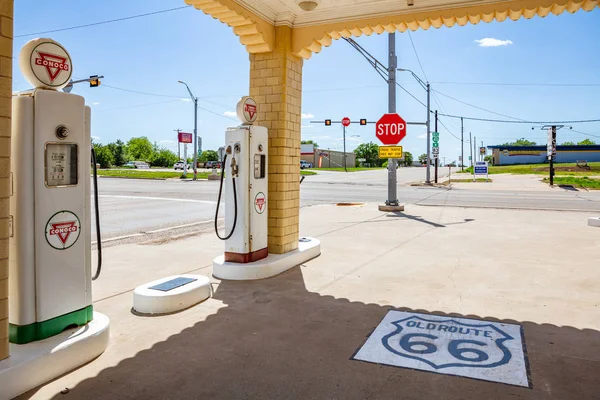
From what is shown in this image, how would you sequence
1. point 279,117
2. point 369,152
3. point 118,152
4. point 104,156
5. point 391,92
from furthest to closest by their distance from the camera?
point 369,152 → point 118,152 → point 104,156 → point 391,92 → point 279,117

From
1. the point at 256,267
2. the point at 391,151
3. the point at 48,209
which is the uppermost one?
the point at 391,151

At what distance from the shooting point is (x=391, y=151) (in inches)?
614

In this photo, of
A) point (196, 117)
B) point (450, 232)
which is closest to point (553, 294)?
point (450, 232)

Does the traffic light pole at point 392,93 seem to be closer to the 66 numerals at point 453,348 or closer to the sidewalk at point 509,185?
the 66 numerals at point 453,348

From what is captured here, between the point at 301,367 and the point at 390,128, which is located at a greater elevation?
the point at 390,128

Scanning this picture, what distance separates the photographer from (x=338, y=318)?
15.3ft

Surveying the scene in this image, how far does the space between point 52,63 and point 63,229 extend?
52.2 inches

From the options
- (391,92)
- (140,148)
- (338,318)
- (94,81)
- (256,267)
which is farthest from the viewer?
(140,148)

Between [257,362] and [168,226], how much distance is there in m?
8.37

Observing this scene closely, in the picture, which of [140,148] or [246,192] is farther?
[140,148]

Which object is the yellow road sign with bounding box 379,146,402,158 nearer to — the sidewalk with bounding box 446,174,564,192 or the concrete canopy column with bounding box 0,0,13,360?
the concrete canopy column with bounding box 0,0,13,360

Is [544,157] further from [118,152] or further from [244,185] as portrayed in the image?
[244,185]

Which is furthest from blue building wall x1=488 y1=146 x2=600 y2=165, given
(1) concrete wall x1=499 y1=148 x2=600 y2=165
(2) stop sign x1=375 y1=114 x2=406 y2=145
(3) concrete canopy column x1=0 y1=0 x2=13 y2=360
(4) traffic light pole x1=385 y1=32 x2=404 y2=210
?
(3) concrete canopy column x1=0 y1=0 x2=13 y2=360

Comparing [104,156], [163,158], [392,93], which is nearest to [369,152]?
[163,158]
